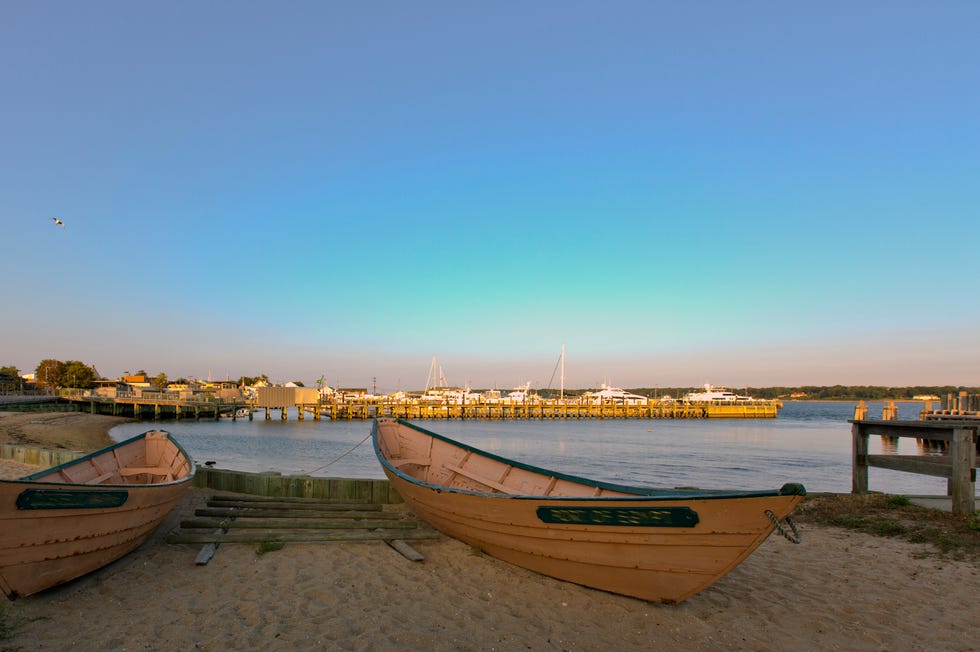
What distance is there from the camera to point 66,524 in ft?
18.0

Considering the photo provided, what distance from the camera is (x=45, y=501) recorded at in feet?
17.1

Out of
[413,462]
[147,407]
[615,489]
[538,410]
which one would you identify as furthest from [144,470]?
[538,410]

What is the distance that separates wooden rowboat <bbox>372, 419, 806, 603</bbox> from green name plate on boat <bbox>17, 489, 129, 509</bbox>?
144 inches

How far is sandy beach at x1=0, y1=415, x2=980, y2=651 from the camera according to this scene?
473cm

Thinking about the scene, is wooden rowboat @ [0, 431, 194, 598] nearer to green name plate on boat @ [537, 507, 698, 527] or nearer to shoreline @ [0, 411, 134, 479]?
green name plate on boat @ [537, 507, 698, 527]

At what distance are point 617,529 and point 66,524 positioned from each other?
5657 millimetres

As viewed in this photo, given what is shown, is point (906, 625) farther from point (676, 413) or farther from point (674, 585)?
point (676, 413)

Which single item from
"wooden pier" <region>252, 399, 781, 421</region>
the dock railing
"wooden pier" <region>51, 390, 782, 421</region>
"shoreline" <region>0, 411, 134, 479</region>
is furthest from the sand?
the dock railing

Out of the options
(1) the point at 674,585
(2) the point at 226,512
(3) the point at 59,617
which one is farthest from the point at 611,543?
(2) the point at 226,512

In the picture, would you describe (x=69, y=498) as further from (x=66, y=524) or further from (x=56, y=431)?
(x=56, y=431)

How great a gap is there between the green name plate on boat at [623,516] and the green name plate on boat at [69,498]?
15.7 ft

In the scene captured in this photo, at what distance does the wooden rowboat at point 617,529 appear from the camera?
4.75 meters

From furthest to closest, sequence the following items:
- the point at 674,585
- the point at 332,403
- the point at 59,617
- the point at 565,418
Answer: the point at 565,418 → the point at 332,403 → the point at 674,585 → the point at 59,617

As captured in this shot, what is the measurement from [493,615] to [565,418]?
78.2 metres
